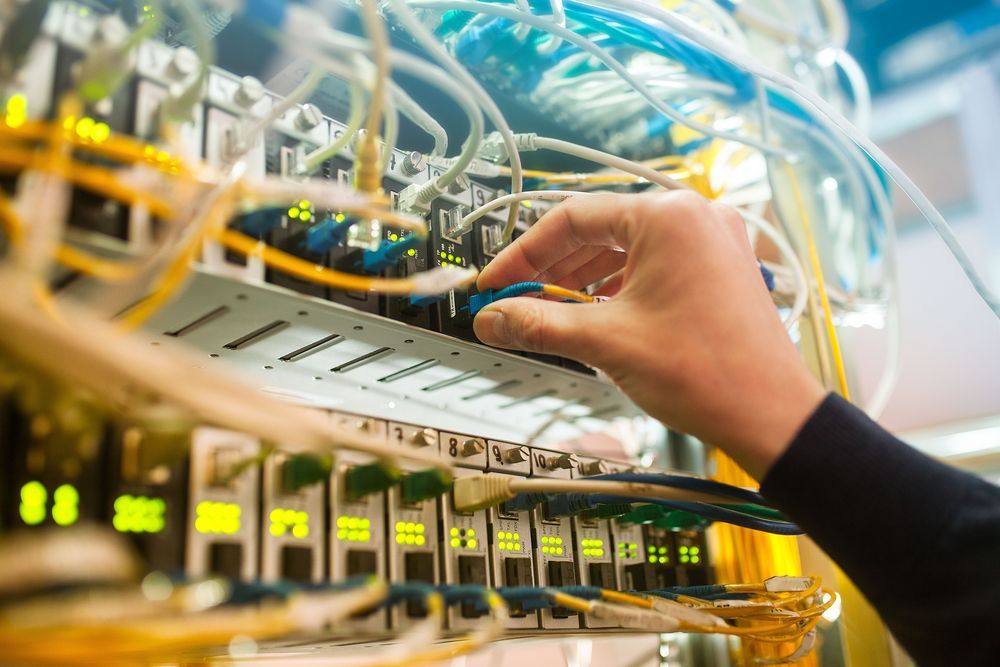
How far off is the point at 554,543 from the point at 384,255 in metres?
0.36

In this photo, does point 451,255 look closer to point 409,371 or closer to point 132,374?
point 409,371

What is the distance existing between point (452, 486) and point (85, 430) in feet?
1.13

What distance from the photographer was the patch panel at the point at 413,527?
2.23 feet

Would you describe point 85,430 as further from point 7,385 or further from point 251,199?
point 251,199

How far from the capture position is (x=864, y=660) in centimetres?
108

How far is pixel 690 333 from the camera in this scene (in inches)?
25.5

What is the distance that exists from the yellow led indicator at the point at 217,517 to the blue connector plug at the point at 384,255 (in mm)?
287

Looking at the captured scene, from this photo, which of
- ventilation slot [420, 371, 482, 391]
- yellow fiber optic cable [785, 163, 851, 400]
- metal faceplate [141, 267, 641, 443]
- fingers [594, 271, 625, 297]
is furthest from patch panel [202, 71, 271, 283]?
yellow fiber optic cable [785, 163, 851, 400]

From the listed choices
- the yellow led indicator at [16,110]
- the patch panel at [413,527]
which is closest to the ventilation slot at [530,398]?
the patch panel at [413,527]

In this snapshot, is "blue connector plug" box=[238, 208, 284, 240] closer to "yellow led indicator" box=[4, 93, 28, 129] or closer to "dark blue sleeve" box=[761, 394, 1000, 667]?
"yellow led indicator" box=[4, 93, 28, 129]

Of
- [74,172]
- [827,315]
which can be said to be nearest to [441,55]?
[74,172]

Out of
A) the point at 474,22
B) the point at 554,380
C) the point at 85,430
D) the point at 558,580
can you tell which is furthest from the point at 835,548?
the point at 474,22

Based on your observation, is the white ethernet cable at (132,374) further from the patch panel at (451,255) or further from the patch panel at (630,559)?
the patch panel at (630,559)

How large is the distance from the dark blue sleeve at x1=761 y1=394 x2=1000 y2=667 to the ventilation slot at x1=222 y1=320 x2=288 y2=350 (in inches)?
18.9
